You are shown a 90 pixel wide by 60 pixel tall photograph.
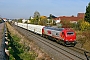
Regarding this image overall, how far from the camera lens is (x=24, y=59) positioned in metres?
16.8

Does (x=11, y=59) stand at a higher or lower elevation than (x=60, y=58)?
higher

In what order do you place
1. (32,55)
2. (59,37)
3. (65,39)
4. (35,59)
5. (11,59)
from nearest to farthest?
(11,59)
(35,59)
(32,55)
(65,39)
(59,37)

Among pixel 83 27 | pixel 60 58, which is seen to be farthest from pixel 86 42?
pixel 83 27

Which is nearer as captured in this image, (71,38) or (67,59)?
(67,59)

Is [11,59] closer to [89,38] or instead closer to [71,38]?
[71,38]

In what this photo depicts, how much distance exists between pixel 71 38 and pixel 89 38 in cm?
390

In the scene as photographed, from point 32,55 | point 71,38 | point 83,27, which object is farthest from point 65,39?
point 83,27

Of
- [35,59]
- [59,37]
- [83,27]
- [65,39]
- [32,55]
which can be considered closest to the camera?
[35,59]

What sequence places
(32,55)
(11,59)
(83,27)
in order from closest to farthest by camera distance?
(11,59), (32,55), (83,27)

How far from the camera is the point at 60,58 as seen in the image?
68.6 feet

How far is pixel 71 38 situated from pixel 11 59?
1761 centimetres

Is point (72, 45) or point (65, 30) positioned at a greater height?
point (65, 30)

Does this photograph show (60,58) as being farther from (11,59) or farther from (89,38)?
(89,38)

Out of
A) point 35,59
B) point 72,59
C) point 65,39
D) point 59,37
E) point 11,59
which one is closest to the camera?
point 11,59
